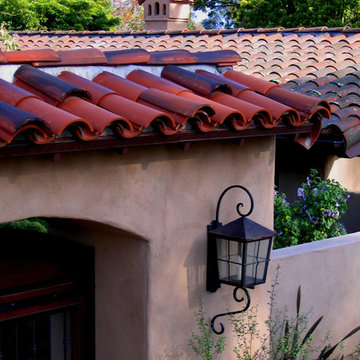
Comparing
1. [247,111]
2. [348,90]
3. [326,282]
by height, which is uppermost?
[247,111]

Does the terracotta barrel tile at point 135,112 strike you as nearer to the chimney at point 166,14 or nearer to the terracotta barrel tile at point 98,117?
the terracotta barrel tile at point 98,117

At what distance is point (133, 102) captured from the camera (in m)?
4.11

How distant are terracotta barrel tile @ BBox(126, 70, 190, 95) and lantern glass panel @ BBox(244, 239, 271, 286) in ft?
4.01

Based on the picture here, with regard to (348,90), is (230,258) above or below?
below

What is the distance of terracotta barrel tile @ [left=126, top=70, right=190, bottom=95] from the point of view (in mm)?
4670

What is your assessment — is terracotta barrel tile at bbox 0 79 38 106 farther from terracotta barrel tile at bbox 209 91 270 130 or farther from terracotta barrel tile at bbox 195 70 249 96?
terracotta barrel tile at bbox 195 70 249 96

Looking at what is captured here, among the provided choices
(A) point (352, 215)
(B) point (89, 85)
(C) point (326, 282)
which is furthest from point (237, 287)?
(A) point (352, 215)

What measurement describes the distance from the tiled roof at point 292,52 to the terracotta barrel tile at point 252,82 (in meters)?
0.28

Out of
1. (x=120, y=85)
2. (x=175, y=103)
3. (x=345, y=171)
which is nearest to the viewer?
(x=175, y=103)

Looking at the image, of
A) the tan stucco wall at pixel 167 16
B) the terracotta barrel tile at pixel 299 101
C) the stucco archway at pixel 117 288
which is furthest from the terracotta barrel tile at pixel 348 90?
the tan stucco wall at pixel 167 16

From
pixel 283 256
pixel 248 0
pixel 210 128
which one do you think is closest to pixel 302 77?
pixel 283 256

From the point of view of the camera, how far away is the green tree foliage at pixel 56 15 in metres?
25.7

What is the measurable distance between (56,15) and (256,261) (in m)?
23.9

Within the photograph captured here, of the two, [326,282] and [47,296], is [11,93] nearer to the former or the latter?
[47,296]
